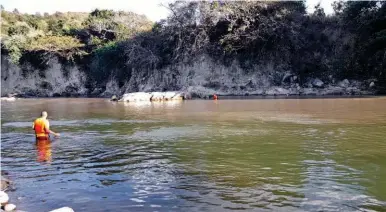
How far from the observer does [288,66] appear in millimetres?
41406

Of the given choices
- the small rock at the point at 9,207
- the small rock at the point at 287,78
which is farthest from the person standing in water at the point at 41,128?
the small rock at the point at 287,78

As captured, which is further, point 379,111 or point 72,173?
point 379,111

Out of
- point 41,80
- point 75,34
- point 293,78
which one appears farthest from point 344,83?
point 41,80

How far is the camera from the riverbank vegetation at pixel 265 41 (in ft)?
127

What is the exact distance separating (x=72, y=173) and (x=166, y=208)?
379 centimetres

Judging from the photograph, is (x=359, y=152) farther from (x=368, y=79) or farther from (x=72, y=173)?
(x=368, y=79)

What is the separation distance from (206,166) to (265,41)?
107 ft

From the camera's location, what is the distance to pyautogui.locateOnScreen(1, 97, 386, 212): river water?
7797 mm

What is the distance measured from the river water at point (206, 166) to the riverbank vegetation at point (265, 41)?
22.4m

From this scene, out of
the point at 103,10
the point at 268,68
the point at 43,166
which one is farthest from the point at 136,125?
the point at 103,10

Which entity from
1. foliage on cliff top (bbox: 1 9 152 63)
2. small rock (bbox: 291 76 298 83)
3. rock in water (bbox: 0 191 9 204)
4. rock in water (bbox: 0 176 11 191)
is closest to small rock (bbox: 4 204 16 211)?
rock in water (bbox: 0 191 9 204)

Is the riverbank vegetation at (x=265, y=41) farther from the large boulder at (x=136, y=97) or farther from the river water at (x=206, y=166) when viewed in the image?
the river water at (x=206, y=166)

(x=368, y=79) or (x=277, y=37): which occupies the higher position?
(x=277, y=37)

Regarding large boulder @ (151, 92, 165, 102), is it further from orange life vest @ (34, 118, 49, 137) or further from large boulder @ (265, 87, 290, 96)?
orange life vest @ (34, 118, 49, 137)
